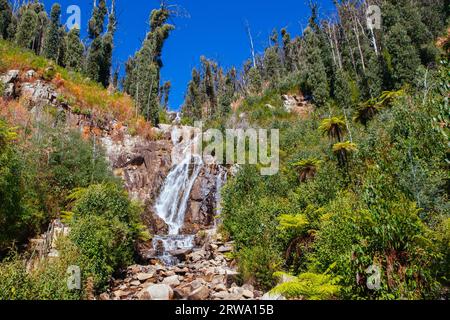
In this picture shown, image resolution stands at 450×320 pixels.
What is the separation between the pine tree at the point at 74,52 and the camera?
131 ft

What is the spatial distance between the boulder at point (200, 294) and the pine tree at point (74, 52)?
35.4 m

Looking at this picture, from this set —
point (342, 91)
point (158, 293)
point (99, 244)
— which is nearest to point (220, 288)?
point (158, 293)

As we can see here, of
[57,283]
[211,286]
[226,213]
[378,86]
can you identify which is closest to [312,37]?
[378,86]

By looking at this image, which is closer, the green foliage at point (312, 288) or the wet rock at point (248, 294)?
the green foliage at point (312, 288)

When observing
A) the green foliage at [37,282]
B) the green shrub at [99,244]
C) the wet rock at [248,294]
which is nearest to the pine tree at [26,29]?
the green shrub at [99,244]

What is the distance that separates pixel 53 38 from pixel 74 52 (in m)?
2.57

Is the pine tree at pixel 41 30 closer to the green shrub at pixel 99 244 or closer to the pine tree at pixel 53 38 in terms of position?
the pine tree at pixel 53 38

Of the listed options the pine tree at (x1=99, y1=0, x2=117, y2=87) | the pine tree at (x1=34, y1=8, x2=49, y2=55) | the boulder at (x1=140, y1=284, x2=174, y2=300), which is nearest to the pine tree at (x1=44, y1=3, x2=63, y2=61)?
the pine tree at (x1=34, y1=8, x2=49, y2=55)

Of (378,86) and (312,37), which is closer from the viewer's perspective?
(378,86)

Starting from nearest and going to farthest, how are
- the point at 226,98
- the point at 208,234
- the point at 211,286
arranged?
the point at 211,286
the point at 208,234
the point at 226,98

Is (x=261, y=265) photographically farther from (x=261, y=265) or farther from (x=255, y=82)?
(x=255, y=82)

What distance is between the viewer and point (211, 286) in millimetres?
13180
